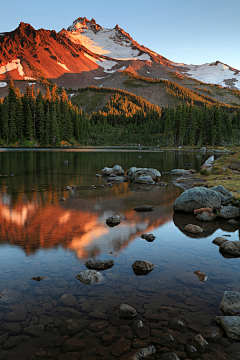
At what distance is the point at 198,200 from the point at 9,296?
40.4ft

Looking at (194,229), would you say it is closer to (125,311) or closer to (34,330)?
(125,311)

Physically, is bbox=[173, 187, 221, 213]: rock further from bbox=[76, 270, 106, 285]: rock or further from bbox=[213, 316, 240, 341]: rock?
bbox=[213, 316, 240, 341]: rock

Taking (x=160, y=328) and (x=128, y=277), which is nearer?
(x=160, y=328)

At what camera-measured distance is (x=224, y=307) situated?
6.58 m

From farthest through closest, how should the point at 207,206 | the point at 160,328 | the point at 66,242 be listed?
the point at 207,206 → the point at 66,242 → the point at 160,328

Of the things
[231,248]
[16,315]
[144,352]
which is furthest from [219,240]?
[16,315]

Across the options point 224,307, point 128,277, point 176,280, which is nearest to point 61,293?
point 128,277

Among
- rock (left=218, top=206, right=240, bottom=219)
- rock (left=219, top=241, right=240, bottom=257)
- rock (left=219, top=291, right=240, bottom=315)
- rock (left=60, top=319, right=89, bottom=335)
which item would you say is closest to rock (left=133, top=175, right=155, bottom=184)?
rock (left=218, top=206, right=240, bottom=219)

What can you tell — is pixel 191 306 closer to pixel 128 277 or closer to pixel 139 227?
pixel 128 277

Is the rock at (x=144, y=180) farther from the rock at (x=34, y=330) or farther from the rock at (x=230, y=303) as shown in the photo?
the rock at (x=34, y=330)

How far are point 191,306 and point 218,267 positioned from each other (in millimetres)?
2804

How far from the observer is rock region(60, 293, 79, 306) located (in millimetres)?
6730

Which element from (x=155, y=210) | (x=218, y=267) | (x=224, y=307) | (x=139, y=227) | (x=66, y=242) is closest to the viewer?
(x=224, y=307)

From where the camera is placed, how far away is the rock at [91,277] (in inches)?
307
